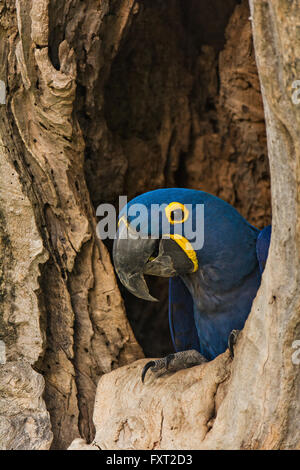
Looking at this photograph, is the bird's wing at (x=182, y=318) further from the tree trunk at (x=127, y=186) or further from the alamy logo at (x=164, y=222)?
the alamy logo at (x=164, y=222)

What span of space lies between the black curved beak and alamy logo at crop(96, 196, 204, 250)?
0.01 metres

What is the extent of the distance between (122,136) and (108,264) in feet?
2.47

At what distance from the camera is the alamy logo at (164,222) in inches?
76.2

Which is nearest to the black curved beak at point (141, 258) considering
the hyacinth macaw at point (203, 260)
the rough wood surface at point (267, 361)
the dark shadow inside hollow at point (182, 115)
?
the hyacinth macaw at point (203, 260)

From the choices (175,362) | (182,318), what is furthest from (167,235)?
(182,318)

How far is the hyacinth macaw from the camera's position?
1942 millimetres

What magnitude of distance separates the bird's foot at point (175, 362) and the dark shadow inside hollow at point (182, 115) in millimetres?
609

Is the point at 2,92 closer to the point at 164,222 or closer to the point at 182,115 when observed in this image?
the point at 164,222

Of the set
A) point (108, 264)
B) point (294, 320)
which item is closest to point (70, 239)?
point (108, 264)

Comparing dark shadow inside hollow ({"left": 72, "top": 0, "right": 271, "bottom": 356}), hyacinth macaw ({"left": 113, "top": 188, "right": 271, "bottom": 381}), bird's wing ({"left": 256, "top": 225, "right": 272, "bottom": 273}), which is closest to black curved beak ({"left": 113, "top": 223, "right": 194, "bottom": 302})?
hyacinth macaw ({"left": 113, "top": 188, "right": 271, "bottom": 381})

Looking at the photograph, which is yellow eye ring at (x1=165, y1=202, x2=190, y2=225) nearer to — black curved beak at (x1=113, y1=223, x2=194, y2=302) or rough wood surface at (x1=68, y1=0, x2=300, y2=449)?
black curved beak at (x1=113, y1=223, x2=194, y2=302)

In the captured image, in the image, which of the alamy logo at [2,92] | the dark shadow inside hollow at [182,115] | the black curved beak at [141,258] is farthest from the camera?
the dark shadow inside hollow at [182,115]

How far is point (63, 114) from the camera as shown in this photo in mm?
2146

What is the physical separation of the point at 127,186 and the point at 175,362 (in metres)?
0.97
